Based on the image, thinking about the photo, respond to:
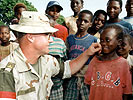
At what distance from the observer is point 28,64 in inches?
88.7

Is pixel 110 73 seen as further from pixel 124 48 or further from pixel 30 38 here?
pixel 30 38

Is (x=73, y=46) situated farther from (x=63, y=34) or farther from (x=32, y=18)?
(x=32, y=18)

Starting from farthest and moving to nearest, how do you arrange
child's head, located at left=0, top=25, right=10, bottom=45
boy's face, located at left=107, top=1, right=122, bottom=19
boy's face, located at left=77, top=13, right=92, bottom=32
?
child's head, located at left=0, top=25, right=10, bottom=45
boy's face, located at left=107, top=1, right=122, bottom=19
boy's face, located at left=77, top=13, right=92, bottom=32

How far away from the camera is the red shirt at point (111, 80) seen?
2492 mm

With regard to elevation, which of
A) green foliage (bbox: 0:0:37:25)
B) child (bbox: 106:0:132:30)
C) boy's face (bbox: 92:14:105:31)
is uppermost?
green foliage (bbox: 0:0:37:25)

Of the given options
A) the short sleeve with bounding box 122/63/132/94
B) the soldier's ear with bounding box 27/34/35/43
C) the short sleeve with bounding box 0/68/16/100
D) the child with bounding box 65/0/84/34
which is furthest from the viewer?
the child with bounding box 65/0/84/34

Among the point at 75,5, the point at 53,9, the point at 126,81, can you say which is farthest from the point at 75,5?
the point at 126,81

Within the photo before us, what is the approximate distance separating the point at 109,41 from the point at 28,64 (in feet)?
3.96

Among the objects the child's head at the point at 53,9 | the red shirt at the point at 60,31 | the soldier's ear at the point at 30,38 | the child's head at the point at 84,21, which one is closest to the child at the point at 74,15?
the child's head at the point at 53,9

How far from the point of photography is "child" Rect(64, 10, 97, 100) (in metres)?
3.21

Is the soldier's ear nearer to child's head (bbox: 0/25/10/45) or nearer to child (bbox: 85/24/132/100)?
child (bbox: 85/24/132/100)

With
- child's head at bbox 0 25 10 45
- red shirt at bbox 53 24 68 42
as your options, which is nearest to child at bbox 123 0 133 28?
red shirt at bbox 53 24 68 42

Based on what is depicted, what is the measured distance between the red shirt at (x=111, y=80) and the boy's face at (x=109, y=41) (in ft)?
0.58

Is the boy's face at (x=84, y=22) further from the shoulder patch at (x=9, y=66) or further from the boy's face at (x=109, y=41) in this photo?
the shoulder patch at (x=9, y=66)
